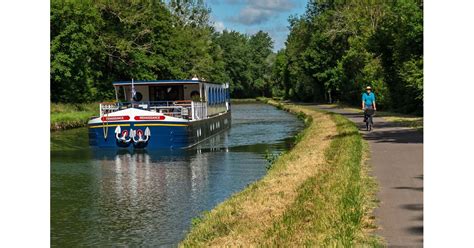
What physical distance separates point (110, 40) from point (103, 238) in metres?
52.7

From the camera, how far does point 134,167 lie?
70.0 ft

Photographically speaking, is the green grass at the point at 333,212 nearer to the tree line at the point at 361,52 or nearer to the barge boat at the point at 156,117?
the barge boat at the point at 156,117

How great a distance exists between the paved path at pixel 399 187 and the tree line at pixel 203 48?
11888 mm

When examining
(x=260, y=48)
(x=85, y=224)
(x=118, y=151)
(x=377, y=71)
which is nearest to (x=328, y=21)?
(x=377, y=71)

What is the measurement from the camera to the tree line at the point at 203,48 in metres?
37.7

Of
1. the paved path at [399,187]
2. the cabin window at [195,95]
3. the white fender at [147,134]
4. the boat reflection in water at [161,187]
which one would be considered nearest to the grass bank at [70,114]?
the cabin window at [195,95]

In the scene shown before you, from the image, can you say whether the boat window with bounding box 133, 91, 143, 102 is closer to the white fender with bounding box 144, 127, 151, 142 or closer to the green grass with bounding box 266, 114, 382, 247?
the white fender with bounding box 144, 127, 151, 142

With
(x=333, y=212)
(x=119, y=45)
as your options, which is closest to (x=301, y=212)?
(x=333, y=212)

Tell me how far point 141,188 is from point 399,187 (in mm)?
7784

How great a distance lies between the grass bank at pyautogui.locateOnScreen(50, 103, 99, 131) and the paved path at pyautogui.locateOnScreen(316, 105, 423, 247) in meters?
26.3

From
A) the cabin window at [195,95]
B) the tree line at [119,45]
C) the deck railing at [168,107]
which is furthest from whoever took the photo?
the tree line at [119,45]

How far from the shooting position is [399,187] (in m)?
11.0

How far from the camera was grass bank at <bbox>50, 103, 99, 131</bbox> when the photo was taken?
1635 inches
